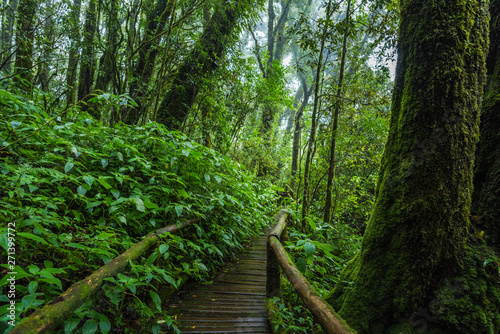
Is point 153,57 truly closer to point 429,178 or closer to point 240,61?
point 240,61

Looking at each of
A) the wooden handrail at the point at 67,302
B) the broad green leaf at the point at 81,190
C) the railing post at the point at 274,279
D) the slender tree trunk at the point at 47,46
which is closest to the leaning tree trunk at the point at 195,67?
the slender tree trunk at the point at 47,46

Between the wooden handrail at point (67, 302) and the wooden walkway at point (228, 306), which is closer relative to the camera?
the wooden handrail at point (67, 302)

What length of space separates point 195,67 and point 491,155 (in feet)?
20.9

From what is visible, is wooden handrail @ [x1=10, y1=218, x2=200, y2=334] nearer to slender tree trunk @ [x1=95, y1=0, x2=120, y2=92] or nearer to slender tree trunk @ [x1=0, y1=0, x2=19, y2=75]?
slender tree trunk @ [x1=0, y1=0, x2=19, y2=75]

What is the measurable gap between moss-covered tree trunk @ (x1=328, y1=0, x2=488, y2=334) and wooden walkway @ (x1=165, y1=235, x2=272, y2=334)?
1.12m

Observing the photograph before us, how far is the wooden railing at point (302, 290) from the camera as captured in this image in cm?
173

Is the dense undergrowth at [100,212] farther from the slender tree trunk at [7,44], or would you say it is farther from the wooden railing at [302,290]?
the slender tree trunk at [7,44]

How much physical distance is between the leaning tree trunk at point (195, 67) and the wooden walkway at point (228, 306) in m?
4.38

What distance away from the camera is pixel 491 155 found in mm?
2521

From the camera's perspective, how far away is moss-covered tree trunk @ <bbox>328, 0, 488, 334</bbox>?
2.14 metres

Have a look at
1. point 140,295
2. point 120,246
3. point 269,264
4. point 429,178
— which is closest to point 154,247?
point 120,246

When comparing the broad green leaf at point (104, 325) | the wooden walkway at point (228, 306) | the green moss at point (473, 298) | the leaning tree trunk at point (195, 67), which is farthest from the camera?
the leaning tree trunk at point (195, 67)

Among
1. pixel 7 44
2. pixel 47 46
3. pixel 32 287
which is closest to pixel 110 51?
pixel 47 46

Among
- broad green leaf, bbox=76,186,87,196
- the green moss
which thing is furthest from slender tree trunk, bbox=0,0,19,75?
the green moss
